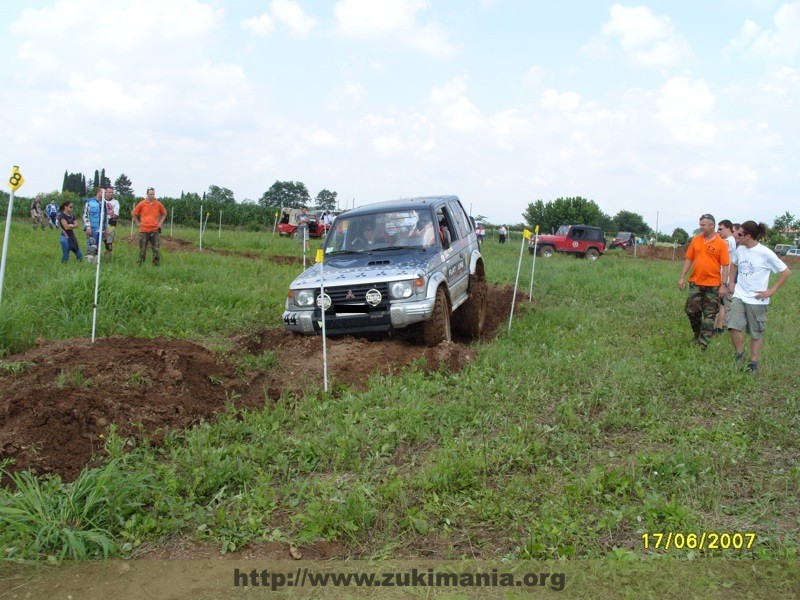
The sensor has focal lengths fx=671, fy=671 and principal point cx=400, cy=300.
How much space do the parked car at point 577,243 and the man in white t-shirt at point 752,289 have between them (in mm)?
23530

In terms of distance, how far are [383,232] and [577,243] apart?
24086 millimetres

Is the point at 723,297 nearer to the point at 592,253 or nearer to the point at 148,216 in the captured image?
the point at 148,216

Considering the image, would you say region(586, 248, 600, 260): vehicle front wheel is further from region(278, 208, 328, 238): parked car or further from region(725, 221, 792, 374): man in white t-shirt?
region(725, 221, 792, 374): man in white t-shirt

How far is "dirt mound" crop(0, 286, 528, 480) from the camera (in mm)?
4891

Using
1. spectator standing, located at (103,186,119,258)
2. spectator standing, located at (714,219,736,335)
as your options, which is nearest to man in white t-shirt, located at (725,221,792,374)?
spectator standing, located at (714,219,736,335)

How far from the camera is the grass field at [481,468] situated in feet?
12.7

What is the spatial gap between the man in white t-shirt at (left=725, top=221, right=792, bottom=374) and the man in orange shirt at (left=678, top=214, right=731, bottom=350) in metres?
0.72

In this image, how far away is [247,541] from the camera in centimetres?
388

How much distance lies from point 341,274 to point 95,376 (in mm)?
2795

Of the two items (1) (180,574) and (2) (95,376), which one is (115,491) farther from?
(2) (95,376)

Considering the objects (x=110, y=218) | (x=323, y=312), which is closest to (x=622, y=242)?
(x=110, y=218)

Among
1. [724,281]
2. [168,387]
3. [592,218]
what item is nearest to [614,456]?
[168,387]
